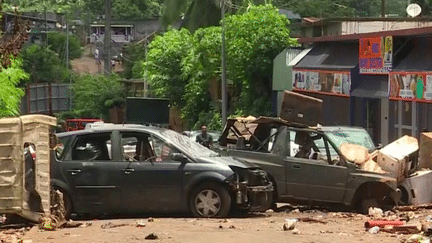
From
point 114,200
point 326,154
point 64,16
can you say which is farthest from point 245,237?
point 64,16

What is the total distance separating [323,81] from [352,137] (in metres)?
18.7

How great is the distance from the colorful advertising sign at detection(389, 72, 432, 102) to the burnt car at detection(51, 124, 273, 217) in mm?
15722

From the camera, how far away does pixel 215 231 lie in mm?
13508

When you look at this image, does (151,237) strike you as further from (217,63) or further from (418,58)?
(217,63)

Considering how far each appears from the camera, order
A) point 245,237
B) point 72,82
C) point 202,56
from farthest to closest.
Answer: point 72,82 → point 202,56 → point 245,237

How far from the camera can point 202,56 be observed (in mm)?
53125

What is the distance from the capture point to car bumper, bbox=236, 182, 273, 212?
16.2 m

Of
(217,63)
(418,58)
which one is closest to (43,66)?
(217,63)

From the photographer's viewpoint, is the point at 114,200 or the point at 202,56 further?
the point at 202,56

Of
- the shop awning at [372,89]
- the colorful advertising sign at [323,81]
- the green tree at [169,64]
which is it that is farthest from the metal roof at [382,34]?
the green tree at [169,64]

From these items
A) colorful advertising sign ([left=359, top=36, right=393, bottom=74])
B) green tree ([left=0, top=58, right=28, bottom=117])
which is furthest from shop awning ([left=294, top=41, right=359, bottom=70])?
green tree ([left=0, top=58, right=28, bottom=117])

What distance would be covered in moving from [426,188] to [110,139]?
253 inches

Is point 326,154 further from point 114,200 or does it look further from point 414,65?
point 414,65

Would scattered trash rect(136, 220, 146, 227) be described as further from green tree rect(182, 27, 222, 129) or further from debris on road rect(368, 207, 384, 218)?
green tree rect(182, 27, 222, 129)
